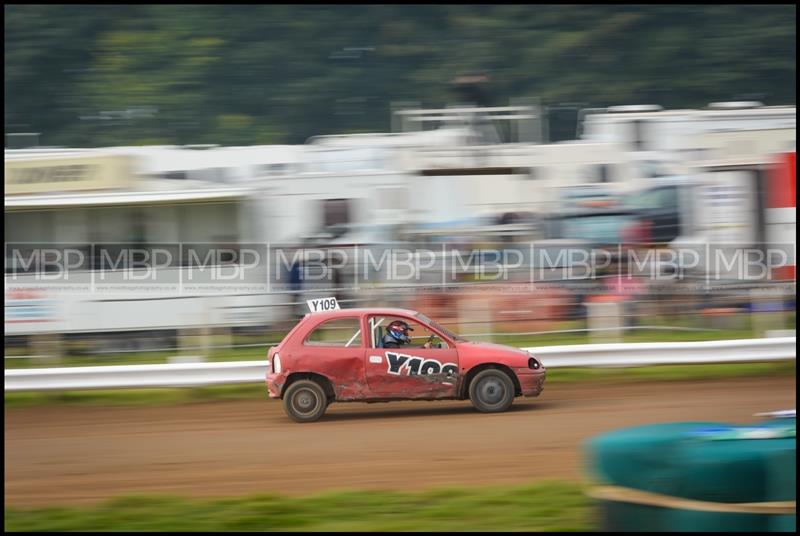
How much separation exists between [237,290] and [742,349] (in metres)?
6.36

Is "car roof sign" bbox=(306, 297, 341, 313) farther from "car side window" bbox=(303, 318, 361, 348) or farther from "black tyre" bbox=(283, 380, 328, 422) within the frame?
"black tyre" bbox=(283, 380, 328, 422)

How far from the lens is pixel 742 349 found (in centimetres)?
1101

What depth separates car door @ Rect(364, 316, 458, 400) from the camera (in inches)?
368

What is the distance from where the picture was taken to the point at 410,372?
9.36 metres

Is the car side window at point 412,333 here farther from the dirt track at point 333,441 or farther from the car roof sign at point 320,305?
the dirt track at point 333,441

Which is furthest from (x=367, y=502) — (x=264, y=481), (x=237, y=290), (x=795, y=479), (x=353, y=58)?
(x=353, y=58)

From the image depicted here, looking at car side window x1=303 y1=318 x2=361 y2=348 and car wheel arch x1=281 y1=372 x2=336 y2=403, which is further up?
car side window x1=303 y1=318 x2=361 y2=348

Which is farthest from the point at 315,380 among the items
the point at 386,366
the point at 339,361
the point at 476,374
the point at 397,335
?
the point at 476,374

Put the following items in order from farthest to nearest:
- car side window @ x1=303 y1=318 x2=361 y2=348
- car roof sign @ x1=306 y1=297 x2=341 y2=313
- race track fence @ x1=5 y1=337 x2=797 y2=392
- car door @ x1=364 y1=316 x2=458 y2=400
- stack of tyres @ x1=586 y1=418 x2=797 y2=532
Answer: race track fence @ x1=5 y1=337 x2=797 y2=392 < car roof sign @ x1=306 y1=297 x2=341 y2=313 < car side window @ x1=303 y1=318 x2=361 y2=348 < car door @ x1=364 y1=316 x2=458 y2=400 < stack of tyres @ x1=586 y1=418 x2=797 y2=532

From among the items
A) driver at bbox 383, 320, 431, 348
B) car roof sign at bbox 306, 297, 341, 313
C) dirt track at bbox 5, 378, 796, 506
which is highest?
car roof sign at bbox 306, 297, 341, 313

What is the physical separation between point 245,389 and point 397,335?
98.8 inches

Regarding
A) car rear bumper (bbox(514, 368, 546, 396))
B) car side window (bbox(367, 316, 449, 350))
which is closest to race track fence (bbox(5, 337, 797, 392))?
car rear bumper (bbox(514, 368, 546, 396))

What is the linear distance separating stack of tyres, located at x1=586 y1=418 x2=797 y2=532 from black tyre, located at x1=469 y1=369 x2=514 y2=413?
4333 mm

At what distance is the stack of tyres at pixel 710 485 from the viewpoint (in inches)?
191
